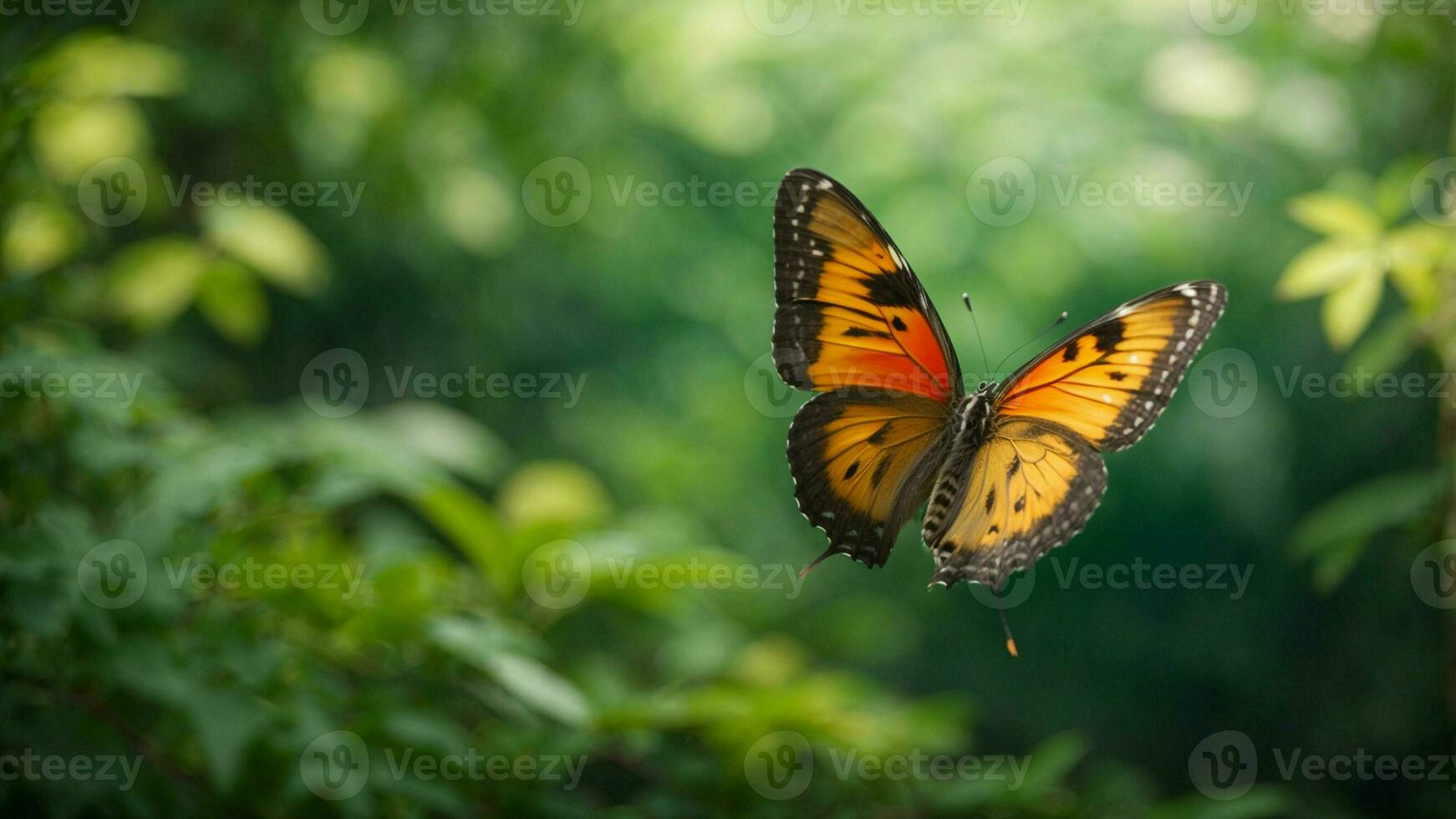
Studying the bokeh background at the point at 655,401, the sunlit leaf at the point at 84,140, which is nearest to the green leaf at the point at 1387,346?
the bokeh background at the point at 655,401

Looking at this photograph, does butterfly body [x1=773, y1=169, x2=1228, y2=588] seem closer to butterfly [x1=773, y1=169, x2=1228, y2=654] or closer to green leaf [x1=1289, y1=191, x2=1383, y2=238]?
butterfly [x1=773, y1=169, x2=1228, y2=654]

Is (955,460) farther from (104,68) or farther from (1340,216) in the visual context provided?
(104,68)

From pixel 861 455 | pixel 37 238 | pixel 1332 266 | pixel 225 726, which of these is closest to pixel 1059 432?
pixel 861 455


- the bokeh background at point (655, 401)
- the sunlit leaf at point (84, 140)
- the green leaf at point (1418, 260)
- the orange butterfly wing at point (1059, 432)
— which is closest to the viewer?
the orange butterfly wing at point (1059, 432)

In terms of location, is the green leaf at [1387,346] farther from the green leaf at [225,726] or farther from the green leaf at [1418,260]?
the green leaf at [225,726]

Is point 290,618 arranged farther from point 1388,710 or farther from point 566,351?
point 1388,710
